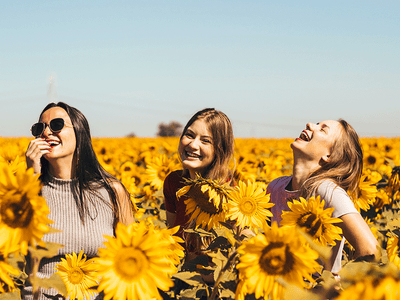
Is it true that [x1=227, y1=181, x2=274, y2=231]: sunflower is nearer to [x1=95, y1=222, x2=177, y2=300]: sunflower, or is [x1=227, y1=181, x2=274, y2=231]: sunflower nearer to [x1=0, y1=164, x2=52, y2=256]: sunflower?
[x1=95, y1=222, x2=177, y2=300]: sunflower

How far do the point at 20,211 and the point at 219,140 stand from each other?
6.39 feet

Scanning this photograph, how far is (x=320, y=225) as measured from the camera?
174 cm

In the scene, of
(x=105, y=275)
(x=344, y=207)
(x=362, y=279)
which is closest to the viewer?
(x=362, y=279)

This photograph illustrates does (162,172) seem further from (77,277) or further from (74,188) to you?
(77,277)

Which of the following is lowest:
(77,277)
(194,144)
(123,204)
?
(77,277)

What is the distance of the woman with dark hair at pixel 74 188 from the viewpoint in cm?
247

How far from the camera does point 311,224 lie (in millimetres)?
1745

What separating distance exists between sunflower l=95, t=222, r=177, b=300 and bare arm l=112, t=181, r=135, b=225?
1451 mm

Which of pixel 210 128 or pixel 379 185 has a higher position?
pixel 210 128

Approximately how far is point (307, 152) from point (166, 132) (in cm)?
5096

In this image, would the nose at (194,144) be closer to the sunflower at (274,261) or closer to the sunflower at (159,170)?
the sunflower at (274,261)

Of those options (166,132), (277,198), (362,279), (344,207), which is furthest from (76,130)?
(166,132)

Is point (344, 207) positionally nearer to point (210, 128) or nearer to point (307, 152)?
point (307, 152)

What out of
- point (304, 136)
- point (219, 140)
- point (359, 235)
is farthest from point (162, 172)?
point (359, 235)
